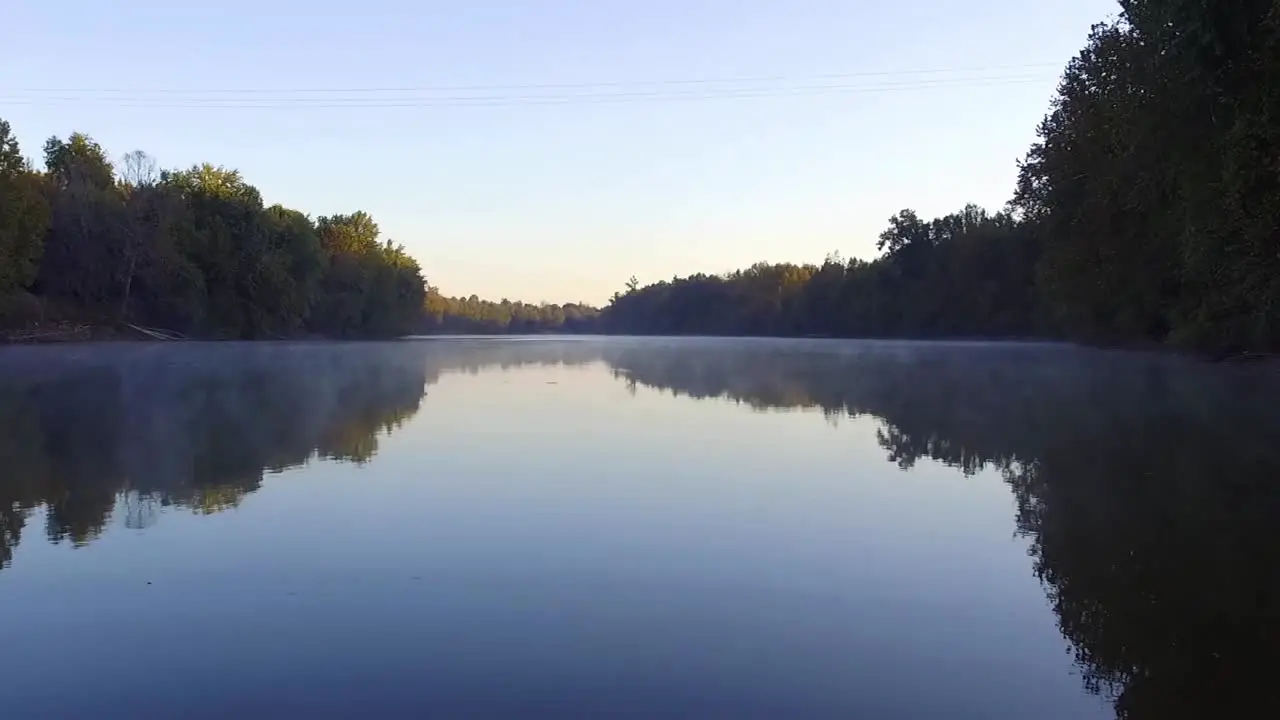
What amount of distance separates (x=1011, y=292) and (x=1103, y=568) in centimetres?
7981

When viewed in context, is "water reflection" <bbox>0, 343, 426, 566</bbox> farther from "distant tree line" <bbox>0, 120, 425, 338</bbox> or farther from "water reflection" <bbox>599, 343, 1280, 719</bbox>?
"distant tree line" <bbox>0, 120, 425, 338</bbox>

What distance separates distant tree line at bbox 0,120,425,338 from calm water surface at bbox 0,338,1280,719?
149ft

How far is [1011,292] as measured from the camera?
3206 inches

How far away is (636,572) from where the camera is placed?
650 centimetres

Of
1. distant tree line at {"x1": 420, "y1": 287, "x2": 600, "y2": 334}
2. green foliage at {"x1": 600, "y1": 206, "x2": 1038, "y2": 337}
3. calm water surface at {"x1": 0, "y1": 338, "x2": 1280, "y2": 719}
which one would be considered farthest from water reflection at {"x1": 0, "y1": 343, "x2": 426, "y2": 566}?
distant tree line at {"x1": 420, "y1": 287, "x2": 600, "y2": 334}

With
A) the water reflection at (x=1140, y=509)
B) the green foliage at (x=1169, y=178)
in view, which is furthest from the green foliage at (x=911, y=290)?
the water reflection at (x=1140, y=509)

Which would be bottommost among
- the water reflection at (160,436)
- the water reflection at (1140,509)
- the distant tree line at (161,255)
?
the water reflection at (160,436)

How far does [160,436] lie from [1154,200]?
23.5 metres

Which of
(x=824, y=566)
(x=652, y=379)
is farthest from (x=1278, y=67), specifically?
(x=652, y=379)

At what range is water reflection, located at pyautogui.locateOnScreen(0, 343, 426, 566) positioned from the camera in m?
8.68

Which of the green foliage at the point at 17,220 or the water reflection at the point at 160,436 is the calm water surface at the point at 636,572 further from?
the green foliage at the point at 17,220

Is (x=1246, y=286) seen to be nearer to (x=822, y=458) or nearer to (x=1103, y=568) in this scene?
(x=822, y=458)

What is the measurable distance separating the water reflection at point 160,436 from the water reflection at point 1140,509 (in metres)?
6.71

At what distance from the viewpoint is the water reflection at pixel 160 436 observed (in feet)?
28.5
